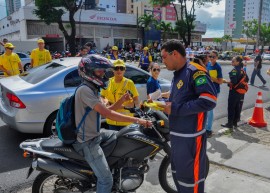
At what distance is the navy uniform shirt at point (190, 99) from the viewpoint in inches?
90.0

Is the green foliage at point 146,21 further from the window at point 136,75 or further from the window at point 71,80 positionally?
the window at point 71,80

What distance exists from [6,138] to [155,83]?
308 cm

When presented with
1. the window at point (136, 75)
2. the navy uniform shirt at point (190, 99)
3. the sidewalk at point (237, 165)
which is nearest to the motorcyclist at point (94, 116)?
the navy uniform shirt at point (190, 99)

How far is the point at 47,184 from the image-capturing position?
3107mm

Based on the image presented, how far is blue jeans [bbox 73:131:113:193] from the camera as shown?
2738mm

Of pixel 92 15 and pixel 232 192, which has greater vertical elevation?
pixel 92 15

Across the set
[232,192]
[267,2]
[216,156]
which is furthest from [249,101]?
[267,2]

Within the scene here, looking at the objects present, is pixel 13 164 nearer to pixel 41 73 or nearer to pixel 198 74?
pixel 41 73

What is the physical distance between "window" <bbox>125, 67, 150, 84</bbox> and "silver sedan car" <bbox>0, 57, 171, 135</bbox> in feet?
3.89

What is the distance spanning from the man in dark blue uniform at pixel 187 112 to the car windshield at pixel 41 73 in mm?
3483

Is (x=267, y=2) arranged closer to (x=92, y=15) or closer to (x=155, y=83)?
(x=92, y=15)

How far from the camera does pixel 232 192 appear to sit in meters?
3.60

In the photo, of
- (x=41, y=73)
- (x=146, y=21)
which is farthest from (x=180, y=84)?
(x=146, y=21)

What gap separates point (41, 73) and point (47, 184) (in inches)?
115
